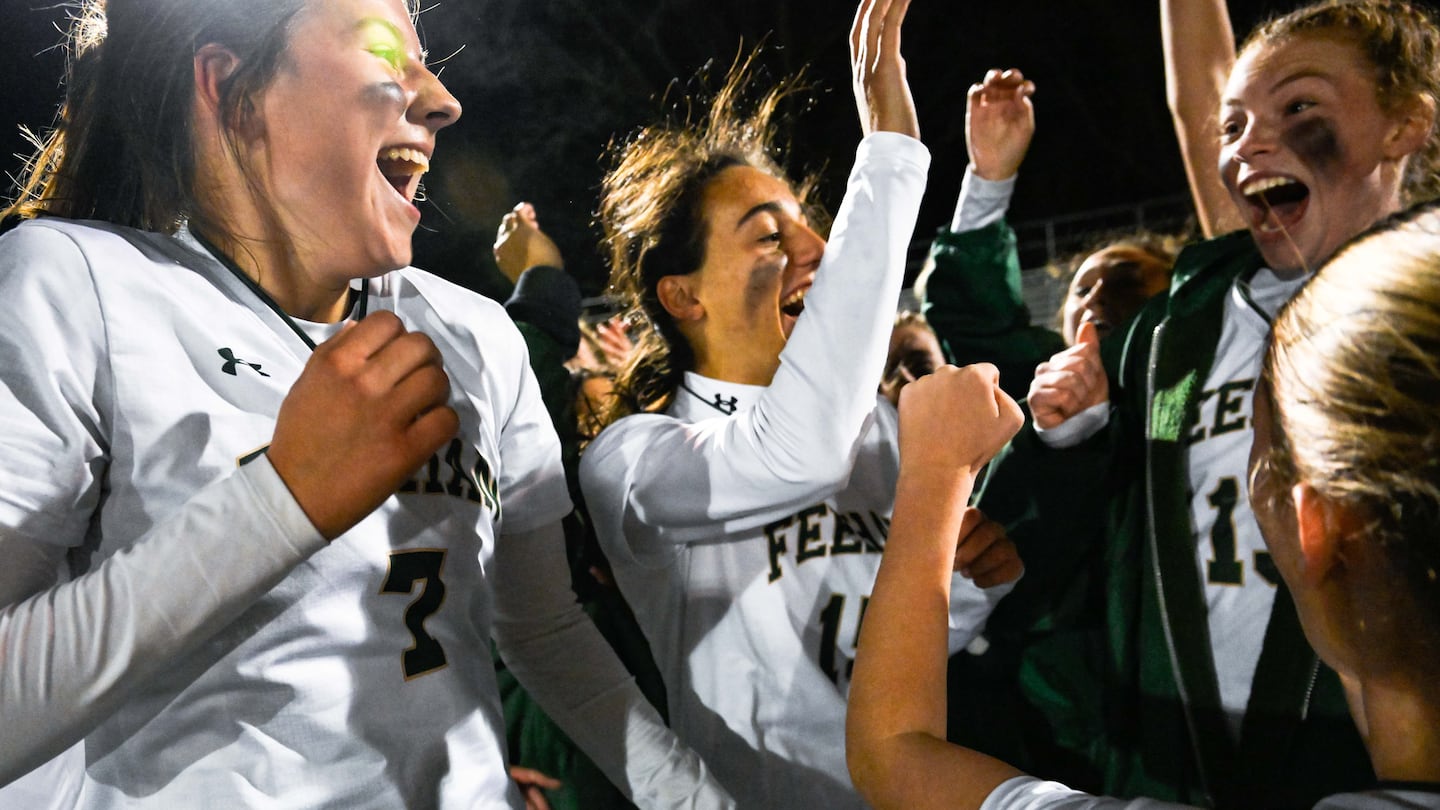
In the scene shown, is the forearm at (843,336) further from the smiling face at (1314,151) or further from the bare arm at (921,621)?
the smiling face at (1314,151)

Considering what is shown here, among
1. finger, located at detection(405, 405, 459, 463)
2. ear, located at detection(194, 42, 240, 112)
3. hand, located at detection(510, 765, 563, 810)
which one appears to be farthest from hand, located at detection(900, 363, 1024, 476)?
hand, located at detection(510, 765, 563, 810)

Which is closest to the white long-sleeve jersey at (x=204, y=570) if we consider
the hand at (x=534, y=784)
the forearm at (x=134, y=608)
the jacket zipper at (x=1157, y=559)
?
the forearm at (x=134, y=608)

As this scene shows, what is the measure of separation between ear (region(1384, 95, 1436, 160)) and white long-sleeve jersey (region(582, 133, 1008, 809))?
0.49 meters

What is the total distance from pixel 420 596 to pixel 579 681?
26 centimetres

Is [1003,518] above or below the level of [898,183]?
below

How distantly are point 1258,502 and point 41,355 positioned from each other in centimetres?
72

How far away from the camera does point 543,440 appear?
97cm

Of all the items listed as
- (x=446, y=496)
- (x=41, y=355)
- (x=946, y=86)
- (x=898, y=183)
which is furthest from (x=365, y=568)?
(x=946, y=86)

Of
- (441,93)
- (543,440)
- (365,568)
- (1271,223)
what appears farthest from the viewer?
(1271,223)

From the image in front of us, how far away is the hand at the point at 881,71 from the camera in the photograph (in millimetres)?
1021

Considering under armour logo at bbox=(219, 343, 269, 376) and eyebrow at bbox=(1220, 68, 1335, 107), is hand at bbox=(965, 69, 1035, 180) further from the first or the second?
A: under armour logo at bbox=(219, 343, 269, 376)

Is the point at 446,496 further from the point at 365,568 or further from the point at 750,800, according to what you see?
the point at 750,800

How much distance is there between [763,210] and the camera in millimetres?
1227

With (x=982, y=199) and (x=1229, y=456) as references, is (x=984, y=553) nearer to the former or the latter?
(x=1229, y=456)
